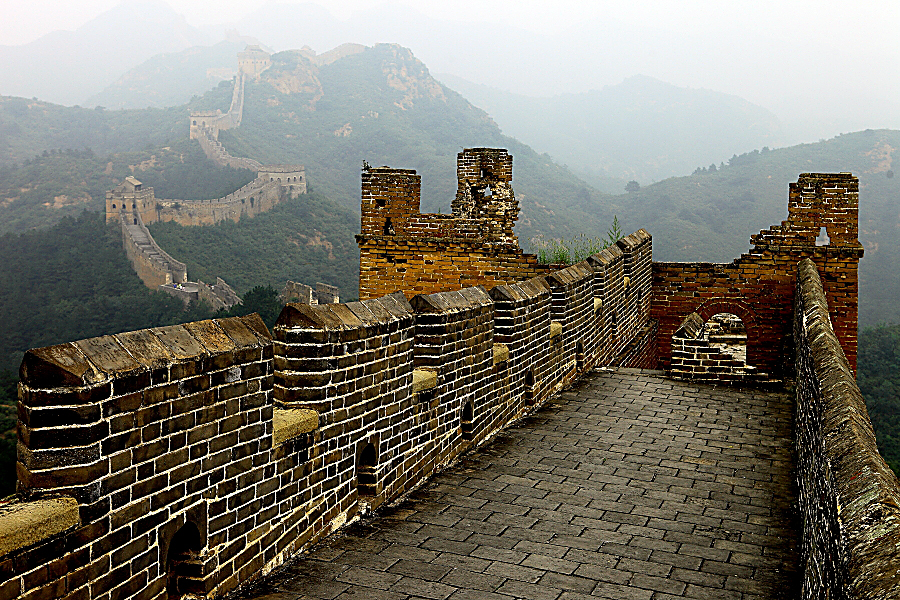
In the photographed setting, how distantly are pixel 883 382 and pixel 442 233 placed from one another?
26262mm

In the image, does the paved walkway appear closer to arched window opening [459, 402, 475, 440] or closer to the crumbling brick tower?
arched window opening [459, 402, 475, 440]

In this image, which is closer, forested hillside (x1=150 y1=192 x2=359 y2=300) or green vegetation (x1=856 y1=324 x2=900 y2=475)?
green vegetation (x1=856 y1=324 x2=900 y2=475)

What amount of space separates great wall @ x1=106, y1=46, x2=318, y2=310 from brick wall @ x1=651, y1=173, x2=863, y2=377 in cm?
4218

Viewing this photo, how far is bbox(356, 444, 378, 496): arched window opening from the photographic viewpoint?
453cm

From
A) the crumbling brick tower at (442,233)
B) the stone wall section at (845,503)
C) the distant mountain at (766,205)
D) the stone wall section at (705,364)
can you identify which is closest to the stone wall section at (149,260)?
the distant mountain at (766,205)

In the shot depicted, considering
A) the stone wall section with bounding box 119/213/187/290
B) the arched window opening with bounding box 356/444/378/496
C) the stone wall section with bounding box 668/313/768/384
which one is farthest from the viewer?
the stone wall section with bounding box 119/213/187/290

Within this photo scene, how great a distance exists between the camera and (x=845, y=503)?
2.57 meters

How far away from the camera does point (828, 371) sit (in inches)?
179

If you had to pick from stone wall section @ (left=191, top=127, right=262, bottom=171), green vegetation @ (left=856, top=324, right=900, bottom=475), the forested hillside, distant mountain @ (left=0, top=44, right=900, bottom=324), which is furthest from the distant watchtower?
green vegetation @ (left=856, top=324, right=900, bottom=475)

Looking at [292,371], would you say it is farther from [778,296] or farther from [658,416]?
[778,296]

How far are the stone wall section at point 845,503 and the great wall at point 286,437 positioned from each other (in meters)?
0.01

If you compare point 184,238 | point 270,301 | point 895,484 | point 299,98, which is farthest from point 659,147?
point 895,484

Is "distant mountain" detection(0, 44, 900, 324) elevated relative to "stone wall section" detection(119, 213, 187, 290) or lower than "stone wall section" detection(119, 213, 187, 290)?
elevated

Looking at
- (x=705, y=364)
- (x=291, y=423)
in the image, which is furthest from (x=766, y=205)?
(x=291, y=423)
